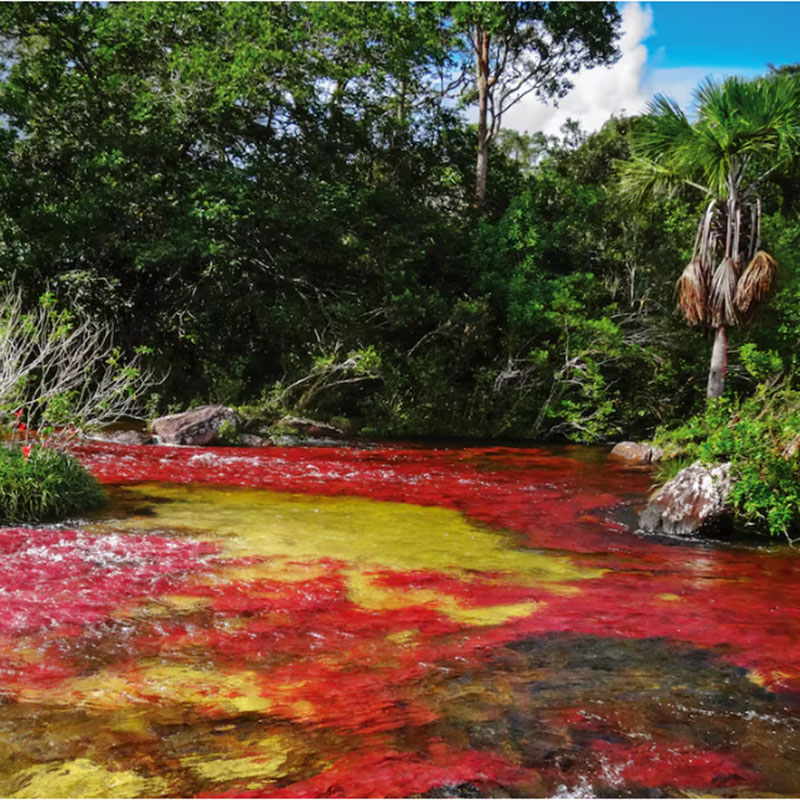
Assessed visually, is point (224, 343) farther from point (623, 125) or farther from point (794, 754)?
point (794, 754)

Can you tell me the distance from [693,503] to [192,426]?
10.6 m

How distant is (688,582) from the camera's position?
7.82 metres

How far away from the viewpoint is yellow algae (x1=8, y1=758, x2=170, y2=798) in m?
3.67

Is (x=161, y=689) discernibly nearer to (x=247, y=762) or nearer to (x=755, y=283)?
(x=247, y=762)

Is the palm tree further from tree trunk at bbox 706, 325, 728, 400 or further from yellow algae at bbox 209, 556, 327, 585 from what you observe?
yellow algae at bbox 209, 556, 327, 585

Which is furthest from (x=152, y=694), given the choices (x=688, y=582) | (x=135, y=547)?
(x=688, y=582)

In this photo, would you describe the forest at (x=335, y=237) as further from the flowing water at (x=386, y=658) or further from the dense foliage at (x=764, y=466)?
the flowing water at (x=386, y=658)

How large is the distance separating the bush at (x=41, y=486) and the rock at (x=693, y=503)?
23.9 ft

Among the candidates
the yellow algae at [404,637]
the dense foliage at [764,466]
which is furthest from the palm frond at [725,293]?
the yellow algae at [404,637]


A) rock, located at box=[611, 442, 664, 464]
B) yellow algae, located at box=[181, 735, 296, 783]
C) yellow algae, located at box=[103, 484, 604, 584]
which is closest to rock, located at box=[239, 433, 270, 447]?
yellow algae, located at box=[103, 484, 604, 584]

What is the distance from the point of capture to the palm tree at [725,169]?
47.2 feet

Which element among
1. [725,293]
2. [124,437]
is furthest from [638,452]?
[124,437]

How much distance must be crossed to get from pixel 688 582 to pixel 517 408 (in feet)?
43.9

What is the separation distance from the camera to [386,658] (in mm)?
5566
